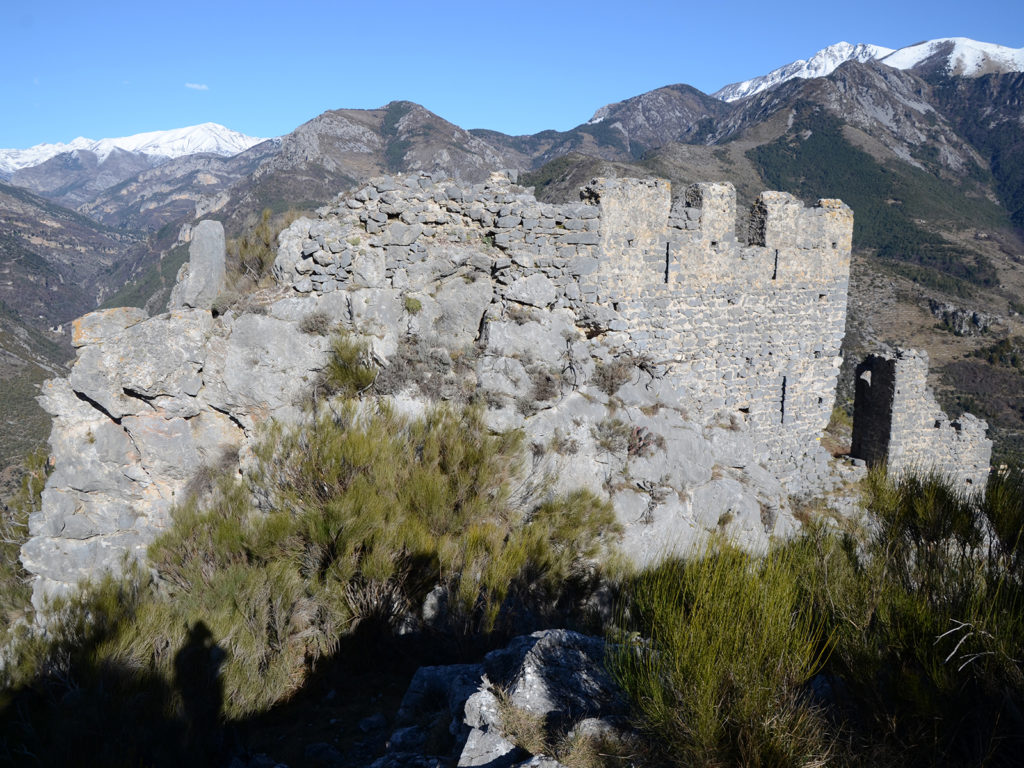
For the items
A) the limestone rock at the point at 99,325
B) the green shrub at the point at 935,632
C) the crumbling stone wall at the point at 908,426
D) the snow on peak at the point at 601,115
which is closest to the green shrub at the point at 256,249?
the limestone rock at the point at 99,325

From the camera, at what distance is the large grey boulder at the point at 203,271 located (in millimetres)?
6652

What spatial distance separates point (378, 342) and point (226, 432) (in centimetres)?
184

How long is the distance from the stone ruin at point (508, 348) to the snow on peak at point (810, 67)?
150m

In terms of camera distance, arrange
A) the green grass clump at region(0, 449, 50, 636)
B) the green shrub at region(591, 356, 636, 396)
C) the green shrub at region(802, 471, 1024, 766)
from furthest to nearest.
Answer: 1. the green shrub at region(591, 356, 636, 396)
2. the green grass clump at region(0, 449, 50, 636)
3. the green shrub at region(802, 471, 1024, 766)

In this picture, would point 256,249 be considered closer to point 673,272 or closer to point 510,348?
point 510,348

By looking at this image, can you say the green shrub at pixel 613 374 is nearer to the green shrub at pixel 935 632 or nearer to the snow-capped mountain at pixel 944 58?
the green shrub at pixel 935 632

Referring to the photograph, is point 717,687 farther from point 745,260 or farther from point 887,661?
point 745,260

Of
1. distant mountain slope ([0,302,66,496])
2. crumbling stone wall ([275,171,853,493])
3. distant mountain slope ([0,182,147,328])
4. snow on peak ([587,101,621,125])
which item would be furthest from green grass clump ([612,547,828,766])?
snow on peak ([587,101,621,125])

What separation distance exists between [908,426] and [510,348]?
6.94m

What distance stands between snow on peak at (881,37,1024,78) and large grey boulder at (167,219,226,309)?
422 ft

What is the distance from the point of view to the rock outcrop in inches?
240

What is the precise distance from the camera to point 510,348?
6.89 metres

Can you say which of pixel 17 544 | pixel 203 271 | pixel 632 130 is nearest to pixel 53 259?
pixel 632 130

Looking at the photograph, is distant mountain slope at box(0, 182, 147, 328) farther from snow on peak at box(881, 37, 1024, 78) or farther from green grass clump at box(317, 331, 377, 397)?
snow on peak at box(881, 37, 1024, 78)
